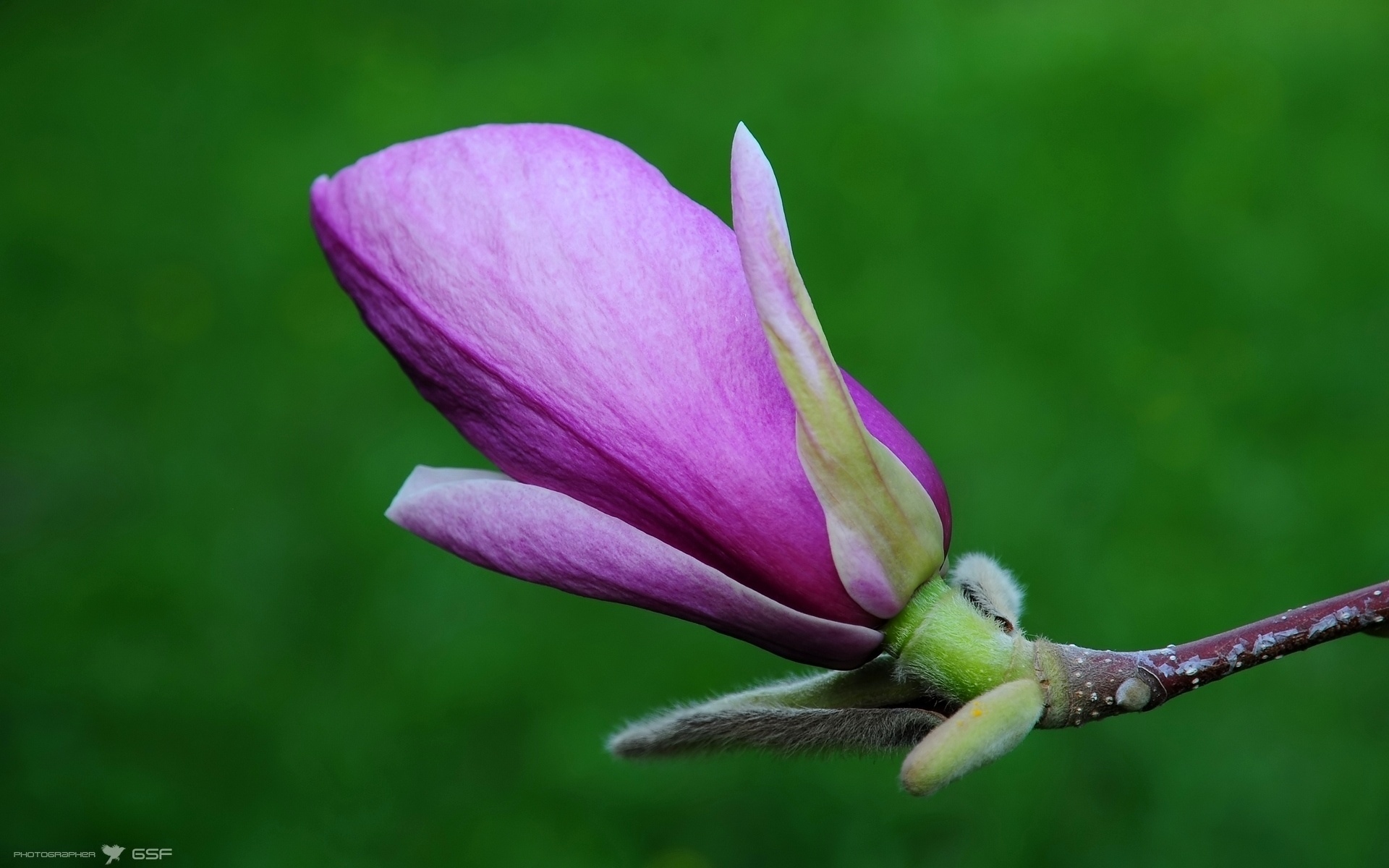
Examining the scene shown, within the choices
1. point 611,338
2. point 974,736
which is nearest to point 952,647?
point 974,736

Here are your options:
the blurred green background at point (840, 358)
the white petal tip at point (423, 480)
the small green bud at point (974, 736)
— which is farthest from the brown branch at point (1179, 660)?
the blurred green background at point (840, 358)

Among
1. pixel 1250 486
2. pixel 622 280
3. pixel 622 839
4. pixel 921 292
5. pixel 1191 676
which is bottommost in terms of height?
pixel 622 839

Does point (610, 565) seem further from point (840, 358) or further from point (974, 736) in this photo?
point (840, 358)

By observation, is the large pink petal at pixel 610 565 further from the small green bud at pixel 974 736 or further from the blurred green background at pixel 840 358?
the blurred green background at pixel 840 358

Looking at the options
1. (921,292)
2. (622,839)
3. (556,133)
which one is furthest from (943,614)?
(921,292)

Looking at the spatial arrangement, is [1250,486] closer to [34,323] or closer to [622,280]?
[622,280]
